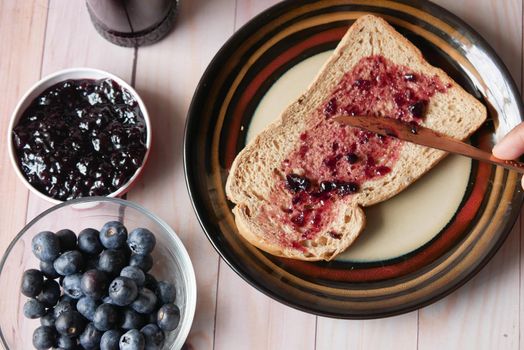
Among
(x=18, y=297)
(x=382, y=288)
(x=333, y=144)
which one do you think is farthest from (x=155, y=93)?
(x=382, y=288)

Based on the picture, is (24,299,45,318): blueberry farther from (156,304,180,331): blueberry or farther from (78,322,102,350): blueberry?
(156,304,180,331): blueberry

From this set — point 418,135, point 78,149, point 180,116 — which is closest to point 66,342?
point 78,149

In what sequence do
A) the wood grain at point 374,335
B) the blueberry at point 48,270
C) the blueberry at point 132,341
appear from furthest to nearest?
the wood grain at point 374,335
the blueberry at point 48,270
the blueberry at point 132,341

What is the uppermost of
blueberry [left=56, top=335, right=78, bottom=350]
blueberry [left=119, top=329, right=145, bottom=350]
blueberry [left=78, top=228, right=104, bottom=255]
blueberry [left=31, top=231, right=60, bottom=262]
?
blueberry [left=78, top=228, right=104, bottom=255]

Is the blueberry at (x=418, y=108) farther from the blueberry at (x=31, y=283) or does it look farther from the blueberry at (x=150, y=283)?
the blueberry at (x=31, y=283)

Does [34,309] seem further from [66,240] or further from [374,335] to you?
[374,335]

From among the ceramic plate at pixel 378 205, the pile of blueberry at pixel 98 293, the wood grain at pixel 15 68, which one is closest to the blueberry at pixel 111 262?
the pile of blueberry at pixel 98 293

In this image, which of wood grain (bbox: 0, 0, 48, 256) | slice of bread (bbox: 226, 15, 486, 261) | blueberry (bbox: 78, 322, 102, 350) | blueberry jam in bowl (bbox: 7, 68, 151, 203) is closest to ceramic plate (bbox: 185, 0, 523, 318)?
slice of bread (bbox: 226, 15, 486, 261)

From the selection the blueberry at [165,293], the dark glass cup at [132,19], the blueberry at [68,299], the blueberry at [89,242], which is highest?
the dark glass cup at [132,19]
